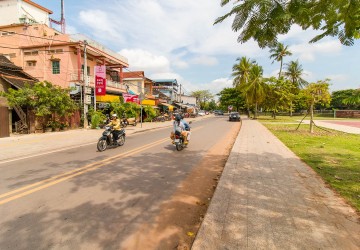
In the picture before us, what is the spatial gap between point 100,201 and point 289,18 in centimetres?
419

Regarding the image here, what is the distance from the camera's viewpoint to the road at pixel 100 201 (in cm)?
335

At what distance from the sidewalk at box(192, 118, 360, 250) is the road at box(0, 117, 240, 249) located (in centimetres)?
44

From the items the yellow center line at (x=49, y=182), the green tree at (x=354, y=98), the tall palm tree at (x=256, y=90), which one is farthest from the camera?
the tall palm tree at (x=256, y=90)

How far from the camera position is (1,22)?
29984 mm

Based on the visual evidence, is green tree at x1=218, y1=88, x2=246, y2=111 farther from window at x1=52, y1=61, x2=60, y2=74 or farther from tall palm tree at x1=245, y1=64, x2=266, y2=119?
window at x1=52, y1=61, x2=60, y2=74

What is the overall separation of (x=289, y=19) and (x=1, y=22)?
37.0m

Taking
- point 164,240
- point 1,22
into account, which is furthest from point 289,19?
point 1,22

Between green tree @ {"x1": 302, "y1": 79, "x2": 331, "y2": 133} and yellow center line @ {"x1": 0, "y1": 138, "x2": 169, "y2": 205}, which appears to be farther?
green tree @ {"x1": 302, "y1": 79, "x2": 331, "y2": 133}

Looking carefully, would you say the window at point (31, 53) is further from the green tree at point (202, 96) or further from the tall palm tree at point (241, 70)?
the green tree at point (202, 96)

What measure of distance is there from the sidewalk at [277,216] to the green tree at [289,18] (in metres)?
2.45

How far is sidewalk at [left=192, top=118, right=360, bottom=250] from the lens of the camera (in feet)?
10.0

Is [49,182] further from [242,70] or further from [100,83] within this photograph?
[242,70]

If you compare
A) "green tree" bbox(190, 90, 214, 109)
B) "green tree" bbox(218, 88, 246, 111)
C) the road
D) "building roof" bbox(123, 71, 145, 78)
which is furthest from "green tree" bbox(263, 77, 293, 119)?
"green tree" bbox(190, 90, 214, 109)

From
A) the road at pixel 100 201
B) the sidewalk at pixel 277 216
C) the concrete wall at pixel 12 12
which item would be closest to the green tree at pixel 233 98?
the concrete wall at pixel 12 12
